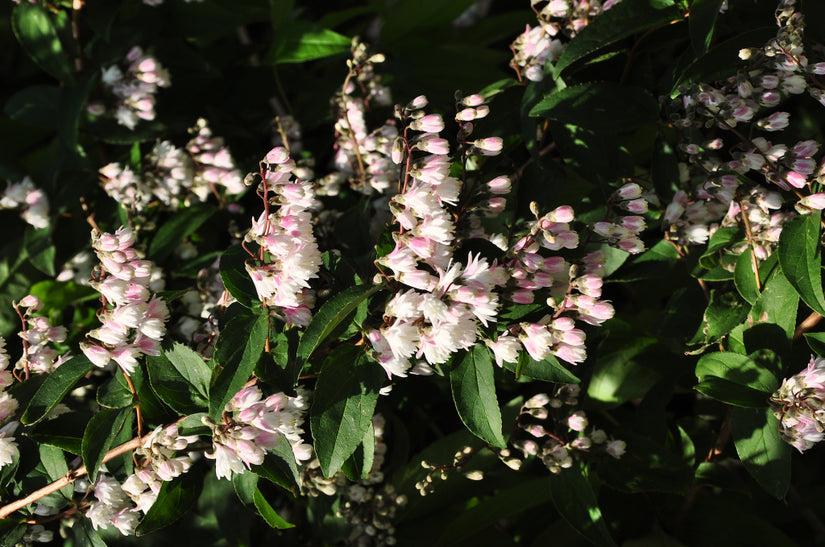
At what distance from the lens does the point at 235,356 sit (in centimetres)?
91

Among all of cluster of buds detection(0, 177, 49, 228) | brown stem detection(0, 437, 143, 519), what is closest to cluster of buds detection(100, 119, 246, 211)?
cluster of buds detection(0, 177, 49, 228)

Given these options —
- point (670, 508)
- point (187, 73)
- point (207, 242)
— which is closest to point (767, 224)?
point (670, 508)

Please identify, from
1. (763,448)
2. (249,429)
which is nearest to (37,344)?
(249,429)

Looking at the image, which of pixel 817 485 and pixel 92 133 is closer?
pixel 92 133

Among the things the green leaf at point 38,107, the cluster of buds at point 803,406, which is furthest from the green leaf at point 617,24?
the green leaf at point 38,107

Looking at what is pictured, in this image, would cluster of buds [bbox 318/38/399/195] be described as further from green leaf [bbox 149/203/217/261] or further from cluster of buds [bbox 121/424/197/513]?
cluster of buds [bbox 121/424/197/513]

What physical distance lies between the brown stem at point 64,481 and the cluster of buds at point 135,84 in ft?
2.35

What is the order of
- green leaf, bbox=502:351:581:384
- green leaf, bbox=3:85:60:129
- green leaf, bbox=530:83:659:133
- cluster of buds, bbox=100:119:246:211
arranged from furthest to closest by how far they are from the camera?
green leaf, bbox=3:85:60:129 < cluster of buds, bbox=100:119:246:211 < green leaf, bbox=530:83:659:133 < green leaf, bbox=502:351:581:384

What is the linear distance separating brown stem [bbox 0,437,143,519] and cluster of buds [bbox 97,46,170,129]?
2.35ft

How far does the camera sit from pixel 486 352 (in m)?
0.96

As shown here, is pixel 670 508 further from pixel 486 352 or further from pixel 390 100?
pixel 390 100

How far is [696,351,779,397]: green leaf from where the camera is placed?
1005 mm

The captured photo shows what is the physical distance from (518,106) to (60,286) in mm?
1008

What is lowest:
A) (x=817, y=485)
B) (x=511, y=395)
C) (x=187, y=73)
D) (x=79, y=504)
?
(x=817, y=485)
